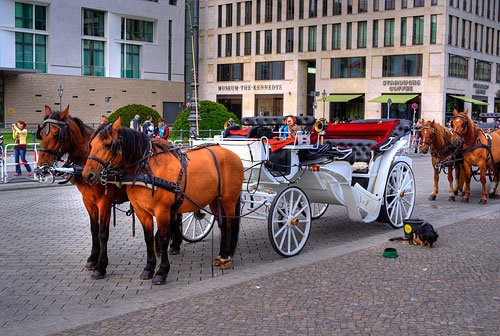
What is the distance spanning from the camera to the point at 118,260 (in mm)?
7715

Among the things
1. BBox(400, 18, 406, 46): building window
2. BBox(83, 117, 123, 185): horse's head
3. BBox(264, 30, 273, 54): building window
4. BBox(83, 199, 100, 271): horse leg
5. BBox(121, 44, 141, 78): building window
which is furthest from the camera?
BBox(264, 30, 273, 54): building window

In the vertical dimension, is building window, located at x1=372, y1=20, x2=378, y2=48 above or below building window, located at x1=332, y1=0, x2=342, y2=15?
below

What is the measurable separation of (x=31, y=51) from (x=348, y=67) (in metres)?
30.0

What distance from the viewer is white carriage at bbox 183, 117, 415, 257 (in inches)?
313

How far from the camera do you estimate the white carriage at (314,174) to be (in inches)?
313

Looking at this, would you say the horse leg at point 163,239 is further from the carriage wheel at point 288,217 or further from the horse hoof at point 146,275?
the carriage wheel at point 288,217

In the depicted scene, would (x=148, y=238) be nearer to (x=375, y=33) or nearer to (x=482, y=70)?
(x=375, y=33)

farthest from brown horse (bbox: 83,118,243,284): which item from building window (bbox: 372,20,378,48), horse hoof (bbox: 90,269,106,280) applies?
building window (bbox: 372,20,378,48)

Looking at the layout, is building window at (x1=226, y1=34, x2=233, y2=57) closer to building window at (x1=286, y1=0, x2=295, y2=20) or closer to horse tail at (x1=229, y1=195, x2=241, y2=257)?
building window at (x1=286, y1=0, x2=295, y2=20)

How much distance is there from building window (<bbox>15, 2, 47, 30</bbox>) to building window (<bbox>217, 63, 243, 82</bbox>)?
75.2 feet

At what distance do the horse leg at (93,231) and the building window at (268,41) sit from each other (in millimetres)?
57782

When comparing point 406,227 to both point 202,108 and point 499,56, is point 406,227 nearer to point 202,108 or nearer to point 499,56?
point 202,108

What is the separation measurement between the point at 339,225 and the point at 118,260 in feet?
14.4

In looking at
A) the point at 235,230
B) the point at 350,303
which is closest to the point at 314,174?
the point at 235,230
